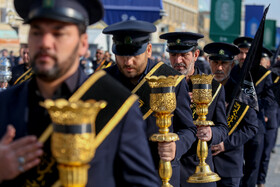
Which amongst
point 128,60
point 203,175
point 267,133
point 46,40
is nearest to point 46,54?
point 46,40

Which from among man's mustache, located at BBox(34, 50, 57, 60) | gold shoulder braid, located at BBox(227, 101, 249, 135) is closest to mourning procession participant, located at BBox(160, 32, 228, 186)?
gold shoulder braid, located at BBox(227, 101, 249, 135)

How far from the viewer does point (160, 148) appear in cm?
410

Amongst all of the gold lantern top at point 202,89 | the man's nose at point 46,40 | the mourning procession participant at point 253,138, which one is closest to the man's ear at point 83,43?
the man's nose at point 46,40

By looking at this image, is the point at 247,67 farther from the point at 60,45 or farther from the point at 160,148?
the point at 60,45

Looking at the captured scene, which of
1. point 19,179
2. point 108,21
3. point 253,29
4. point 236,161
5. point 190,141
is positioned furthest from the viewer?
point 253,29

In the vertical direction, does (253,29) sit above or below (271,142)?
above

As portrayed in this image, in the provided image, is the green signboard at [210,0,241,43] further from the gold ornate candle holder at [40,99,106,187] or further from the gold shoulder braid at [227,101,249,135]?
the gold ornate candle holder at [40,99,106,187]

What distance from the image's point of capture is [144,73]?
461cm

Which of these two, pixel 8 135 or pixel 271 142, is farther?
pixel 271 142

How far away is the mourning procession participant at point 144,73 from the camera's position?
451 cm

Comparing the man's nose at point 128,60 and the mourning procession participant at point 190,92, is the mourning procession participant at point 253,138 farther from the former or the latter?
the man's nose at point 128,60

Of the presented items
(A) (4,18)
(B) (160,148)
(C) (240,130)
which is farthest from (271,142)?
(A) (4,18)

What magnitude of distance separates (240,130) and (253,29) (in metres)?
11.9

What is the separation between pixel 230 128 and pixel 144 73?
2349 millimetres
